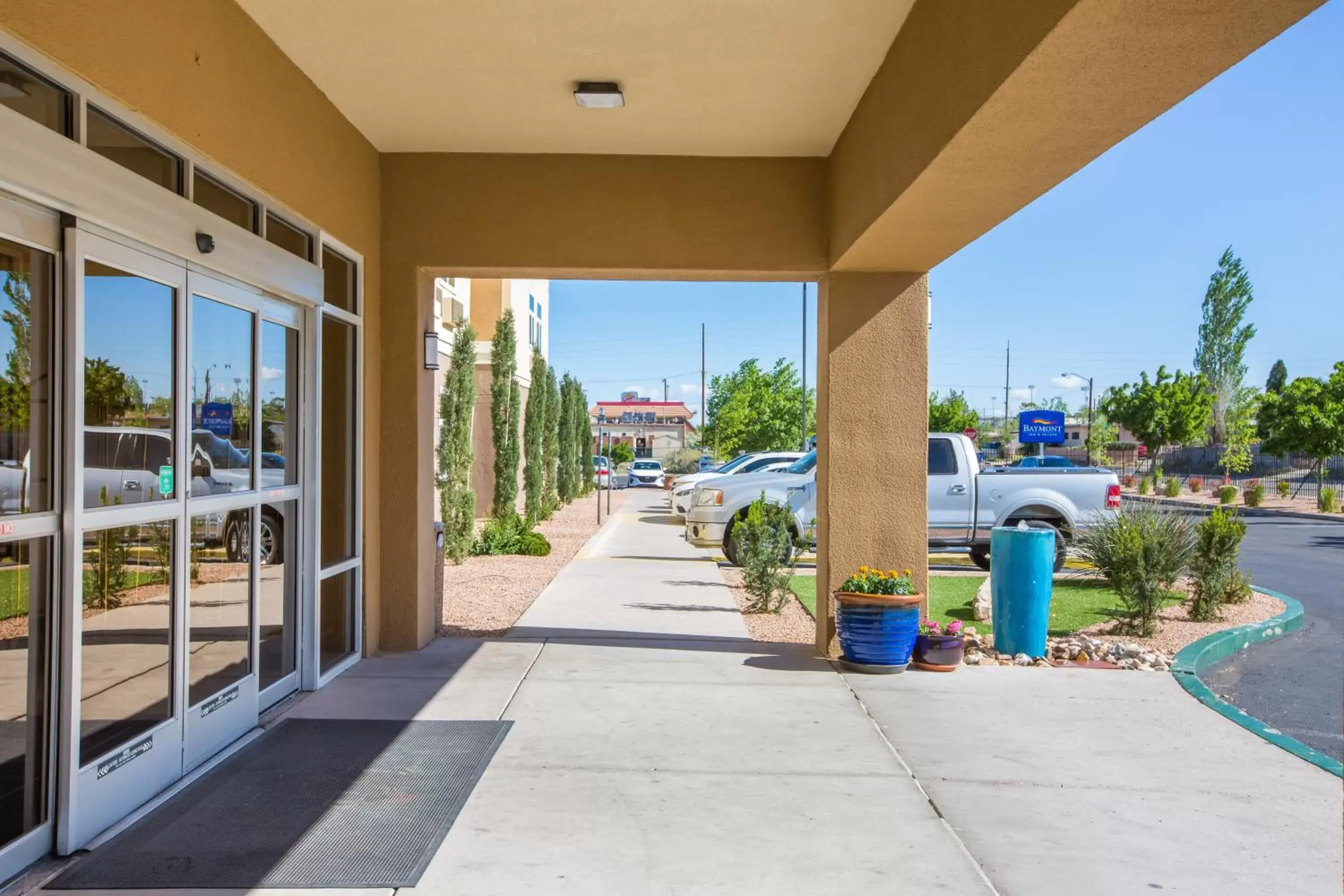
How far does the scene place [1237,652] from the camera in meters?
10.1

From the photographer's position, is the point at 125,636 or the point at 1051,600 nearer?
the point at 125,636

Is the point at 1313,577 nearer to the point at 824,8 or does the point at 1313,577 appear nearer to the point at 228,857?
the point at 824,8

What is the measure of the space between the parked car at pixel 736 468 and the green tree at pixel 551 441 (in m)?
3.12

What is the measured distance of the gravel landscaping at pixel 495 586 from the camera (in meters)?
10.5

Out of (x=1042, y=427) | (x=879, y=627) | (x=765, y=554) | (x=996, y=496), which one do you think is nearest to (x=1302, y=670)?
(x=879, y=627)

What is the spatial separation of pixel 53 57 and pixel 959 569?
14438mm

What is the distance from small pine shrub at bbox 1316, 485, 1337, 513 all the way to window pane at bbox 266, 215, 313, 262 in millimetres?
32440

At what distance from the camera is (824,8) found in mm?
5988

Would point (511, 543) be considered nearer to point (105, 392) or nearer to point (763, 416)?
point (105, 392)

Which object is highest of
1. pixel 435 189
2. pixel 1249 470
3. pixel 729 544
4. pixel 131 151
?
pixel 435 189

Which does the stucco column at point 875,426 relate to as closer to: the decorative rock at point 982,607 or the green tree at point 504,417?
the decorative rock at point 982,607

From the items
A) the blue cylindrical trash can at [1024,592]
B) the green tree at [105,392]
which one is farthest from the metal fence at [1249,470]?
the green tree at [105,392]

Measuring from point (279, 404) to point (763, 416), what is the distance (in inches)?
1625

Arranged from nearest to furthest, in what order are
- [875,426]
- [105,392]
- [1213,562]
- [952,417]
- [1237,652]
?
[105,392], [875,426], [1237,652], [1213,562], [952,417]
